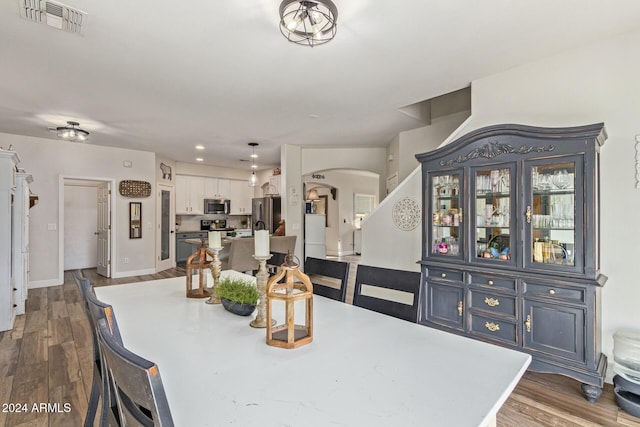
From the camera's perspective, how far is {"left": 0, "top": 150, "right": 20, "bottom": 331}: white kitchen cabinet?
354 centimetres

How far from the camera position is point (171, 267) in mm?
7688

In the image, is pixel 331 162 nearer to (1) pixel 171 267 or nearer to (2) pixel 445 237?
(2) pixel 445 237

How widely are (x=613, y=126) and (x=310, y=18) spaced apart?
2.43 metres

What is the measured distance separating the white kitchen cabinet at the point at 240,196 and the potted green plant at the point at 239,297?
7.90m

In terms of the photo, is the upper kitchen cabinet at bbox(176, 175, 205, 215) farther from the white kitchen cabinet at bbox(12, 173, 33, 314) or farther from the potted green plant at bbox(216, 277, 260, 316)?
the potted green plant at bbox(216, 277, 260, 316)

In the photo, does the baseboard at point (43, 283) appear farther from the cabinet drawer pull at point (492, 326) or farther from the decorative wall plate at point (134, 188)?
the cabinet drawer pull at point (492, 326)

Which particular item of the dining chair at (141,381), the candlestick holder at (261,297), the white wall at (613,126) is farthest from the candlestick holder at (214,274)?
the white wall at (613,126)

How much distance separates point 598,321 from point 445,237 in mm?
1257

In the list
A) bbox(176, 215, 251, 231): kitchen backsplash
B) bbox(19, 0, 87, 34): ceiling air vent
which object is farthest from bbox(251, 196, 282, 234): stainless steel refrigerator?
bbox(19, 0, 87, 34): ceiling air vent

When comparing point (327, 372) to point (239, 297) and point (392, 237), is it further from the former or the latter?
point (392, 237)

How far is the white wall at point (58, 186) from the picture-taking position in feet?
18.6

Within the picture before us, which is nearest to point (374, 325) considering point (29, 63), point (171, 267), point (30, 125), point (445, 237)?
point (445, 237)

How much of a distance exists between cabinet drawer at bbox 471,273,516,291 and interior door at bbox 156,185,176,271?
21.3 feet

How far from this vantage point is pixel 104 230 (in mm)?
6738
